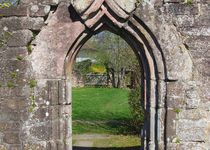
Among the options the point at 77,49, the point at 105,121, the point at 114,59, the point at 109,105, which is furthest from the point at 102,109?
the point at 114,59

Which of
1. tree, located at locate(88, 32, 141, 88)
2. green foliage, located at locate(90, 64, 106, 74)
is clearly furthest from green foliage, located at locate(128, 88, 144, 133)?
green foliage, located at locate(90, 64, 106, 74)

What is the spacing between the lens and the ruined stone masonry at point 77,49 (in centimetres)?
531

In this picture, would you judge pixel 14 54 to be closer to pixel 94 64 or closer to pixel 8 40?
pixel 8 40

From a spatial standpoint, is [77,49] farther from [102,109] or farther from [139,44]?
[102,109]

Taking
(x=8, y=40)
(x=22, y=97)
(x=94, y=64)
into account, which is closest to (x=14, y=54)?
(x=8, y=40)

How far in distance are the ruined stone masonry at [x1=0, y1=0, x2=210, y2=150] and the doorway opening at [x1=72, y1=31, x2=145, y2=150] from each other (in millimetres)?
623

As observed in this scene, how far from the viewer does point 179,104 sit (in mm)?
5406

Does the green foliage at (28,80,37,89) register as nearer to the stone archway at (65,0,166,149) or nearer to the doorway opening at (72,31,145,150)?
the stone archway at (65,0,166,149)

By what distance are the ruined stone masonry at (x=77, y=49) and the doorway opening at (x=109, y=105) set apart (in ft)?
2.04

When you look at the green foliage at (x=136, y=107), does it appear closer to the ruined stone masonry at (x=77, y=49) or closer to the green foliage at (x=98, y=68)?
the ruined stone masonry at (x=77, y=49)

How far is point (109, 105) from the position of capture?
1823 centimetres

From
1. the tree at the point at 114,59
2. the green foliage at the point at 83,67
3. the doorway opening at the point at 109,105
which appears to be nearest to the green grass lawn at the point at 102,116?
the doorway opening at the point at 109,105

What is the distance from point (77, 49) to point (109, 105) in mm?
12884

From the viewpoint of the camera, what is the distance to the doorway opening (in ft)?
35.4
